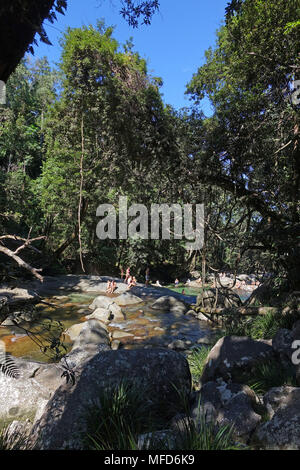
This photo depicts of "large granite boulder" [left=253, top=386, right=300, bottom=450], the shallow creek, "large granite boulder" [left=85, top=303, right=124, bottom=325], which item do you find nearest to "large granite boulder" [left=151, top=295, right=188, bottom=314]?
the shallow creek

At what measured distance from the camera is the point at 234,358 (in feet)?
14.0

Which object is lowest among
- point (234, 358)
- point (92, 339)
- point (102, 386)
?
point (92, 339)

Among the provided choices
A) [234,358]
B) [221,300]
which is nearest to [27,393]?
[234,358]

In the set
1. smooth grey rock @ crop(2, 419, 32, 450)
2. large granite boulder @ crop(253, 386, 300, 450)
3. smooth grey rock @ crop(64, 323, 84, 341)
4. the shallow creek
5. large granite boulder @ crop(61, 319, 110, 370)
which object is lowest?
the shallow creek

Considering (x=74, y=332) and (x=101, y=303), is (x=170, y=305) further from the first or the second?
(x=74, y=332)

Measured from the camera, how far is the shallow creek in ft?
23.5

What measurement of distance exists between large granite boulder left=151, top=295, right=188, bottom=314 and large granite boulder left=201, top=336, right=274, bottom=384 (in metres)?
7.18

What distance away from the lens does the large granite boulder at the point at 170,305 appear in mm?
11820

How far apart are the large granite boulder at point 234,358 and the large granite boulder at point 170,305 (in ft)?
23.6

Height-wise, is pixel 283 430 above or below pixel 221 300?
above

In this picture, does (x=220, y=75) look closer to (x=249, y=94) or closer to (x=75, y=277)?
(x=249, y=94)

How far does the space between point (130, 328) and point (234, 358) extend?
18.5 ft

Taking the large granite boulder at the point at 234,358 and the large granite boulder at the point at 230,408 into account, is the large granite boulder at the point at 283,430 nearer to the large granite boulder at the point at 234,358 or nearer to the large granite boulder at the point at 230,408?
the large granite boulder at the point at 230,408

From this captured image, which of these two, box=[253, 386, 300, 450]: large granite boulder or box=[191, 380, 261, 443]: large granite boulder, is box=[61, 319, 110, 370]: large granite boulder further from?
box=[253, 386, 300, 450]: large granite boulder
